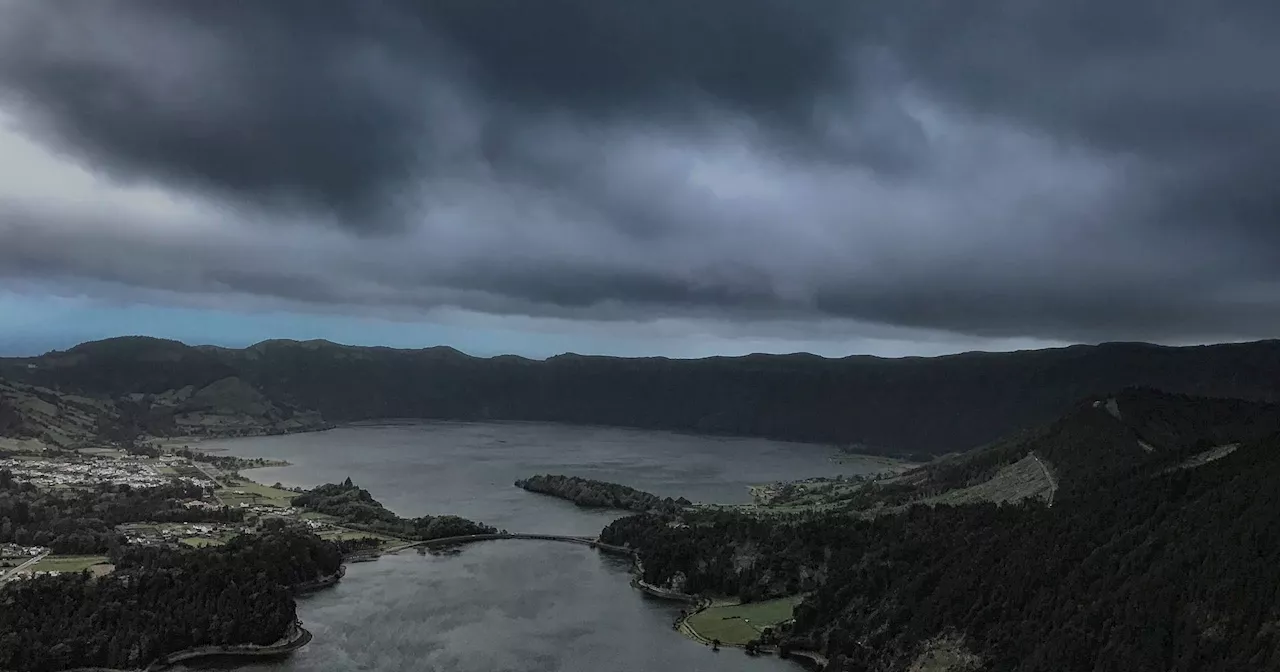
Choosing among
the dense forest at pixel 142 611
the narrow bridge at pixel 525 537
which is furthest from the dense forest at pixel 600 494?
the dense forest at pixel 142 611

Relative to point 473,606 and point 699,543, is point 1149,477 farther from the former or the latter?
point 473,606

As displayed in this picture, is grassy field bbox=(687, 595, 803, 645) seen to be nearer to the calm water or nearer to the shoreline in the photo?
the calm water

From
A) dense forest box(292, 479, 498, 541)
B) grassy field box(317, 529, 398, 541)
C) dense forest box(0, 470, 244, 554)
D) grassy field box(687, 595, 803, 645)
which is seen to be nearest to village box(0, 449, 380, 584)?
grassy field box(317, 529, 398, 541)

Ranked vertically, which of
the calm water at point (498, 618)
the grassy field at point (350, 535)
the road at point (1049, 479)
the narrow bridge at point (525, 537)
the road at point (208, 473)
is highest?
the road at point (1049, 479)

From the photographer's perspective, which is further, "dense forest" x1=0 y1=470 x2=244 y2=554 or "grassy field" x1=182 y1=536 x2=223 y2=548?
"grassy field" x1=182 y1=536 x2=223 y2=548

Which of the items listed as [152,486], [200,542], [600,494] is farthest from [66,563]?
[600,494]

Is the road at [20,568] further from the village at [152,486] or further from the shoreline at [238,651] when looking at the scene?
the shoreline at [238,651]
